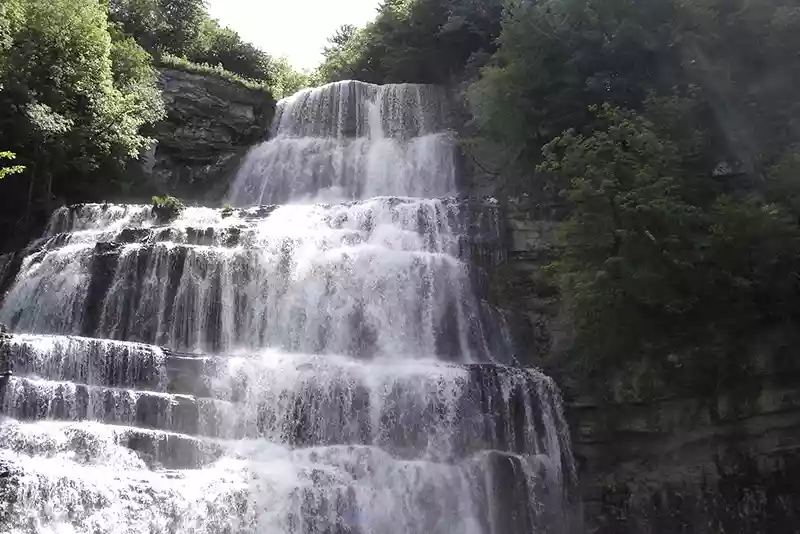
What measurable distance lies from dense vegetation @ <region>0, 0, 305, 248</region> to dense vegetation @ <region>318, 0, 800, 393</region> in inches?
424

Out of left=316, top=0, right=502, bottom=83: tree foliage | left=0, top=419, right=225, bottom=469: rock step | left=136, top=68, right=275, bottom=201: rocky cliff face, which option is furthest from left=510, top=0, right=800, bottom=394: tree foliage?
left=136, top=68, right=275, bottom=201: rocky cliff face

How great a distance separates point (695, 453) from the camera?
1445 cm

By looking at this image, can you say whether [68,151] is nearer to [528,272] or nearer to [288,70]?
[528,272]

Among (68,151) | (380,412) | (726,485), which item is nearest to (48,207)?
(68,151)

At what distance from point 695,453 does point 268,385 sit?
8069 mm

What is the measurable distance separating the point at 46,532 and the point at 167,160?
17116 mm

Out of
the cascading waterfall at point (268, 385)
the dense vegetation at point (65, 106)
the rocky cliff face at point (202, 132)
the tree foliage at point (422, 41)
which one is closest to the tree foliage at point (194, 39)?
the rocky cliff face at point (202, 132)

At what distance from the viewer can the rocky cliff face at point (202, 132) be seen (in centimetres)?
2506

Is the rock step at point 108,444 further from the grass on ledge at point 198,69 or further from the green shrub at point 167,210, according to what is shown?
the grass on ledge at point 198,69

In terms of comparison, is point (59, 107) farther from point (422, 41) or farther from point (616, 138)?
point (616, 138)

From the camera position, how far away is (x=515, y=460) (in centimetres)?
1338

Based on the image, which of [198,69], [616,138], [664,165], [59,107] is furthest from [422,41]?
[664,165]

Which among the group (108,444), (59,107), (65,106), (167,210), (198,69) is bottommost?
(108,444)

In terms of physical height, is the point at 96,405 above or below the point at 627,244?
below
